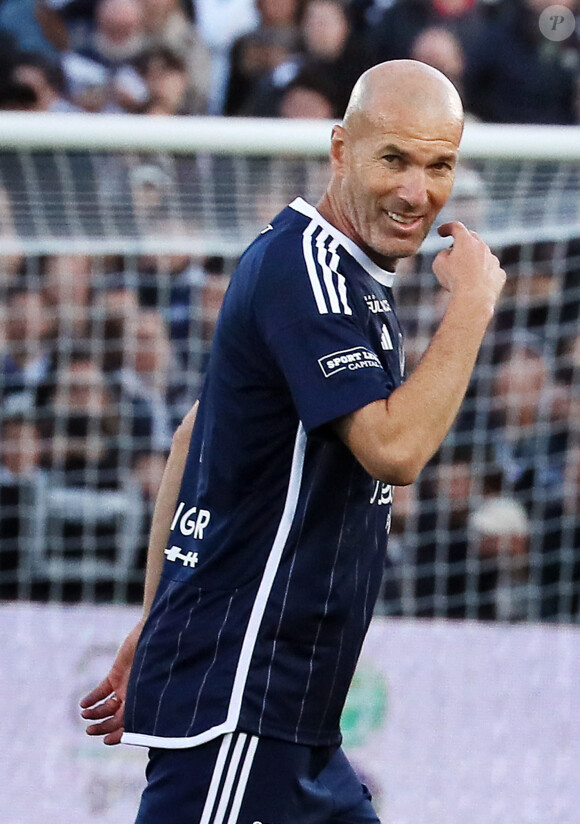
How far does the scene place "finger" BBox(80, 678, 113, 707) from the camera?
7.98 feet

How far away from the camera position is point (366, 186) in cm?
209

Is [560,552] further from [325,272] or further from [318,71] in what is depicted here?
[325,272]

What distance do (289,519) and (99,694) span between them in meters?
0.62

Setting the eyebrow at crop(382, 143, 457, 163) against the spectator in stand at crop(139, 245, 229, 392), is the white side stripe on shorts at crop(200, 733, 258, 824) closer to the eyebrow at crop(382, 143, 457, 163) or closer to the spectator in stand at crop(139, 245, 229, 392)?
the eyebrow at crop(382, 143, 457, 163)

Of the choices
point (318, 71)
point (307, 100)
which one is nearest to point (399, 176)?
point (307, 100)

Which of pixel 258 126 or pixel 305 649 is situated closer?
pixel 305 649

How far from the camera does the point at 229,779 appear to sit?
2.05 meters

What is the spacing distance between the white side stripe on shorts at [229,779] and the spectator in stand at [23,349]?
2.78 metres

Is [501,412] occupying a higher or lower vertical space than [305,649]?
higher

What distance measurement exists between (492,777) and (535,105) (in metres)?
3.19

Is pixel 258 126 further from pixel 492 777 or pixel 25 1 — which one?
pixel 25 1

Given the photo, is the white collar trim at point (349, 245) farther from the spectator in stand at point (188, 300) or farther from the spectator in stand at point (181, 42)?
the spectator in stand at point (181, 42)

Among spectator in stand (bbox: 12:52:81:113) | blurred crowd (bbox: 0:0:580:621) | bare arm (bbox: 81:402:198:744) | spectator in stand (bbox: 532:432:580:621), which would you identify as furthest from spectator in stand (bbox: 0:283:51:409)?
bare arm (bbox: 81:402:198:744)

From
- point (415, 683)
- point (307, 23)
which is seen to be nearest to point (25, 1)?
point (307, 23)
